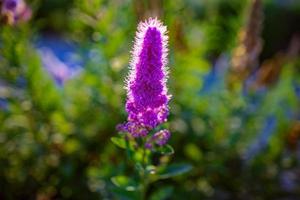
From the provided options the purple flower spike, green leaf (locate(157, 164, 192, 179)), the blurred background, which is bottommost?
green leaf (locate(157, 164, 192, 179))

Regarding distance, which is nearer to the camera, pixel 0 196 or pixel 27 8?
pixel 27 8

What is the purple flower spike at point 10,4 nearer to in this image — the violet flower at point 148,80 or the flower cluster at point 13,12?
the flower cluster at point 13,12

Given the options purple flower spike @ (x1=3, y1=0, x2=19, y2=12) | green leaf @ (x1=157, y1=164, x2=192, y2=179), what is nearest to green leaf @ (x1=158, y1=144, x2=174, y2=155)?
green leaf @ (x1=157, y1=164, x2=192, y2=179)

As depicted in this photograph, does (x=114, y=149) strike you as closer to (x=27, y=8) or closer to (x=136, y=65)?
(x=27, y=8)

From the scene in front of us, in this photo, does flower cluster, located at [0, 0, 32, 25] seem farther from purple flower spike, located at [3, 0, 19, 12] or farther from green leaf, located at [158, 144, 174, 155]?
green leaf, located at [158, 144, 174, 155]

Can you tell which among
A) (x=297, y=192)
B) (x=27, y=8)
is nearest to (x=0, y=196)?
(x=27, y=8)

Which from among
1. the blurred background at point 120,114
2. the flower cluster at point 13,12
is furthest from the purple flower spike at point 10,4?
the blurred background at point 120,114
